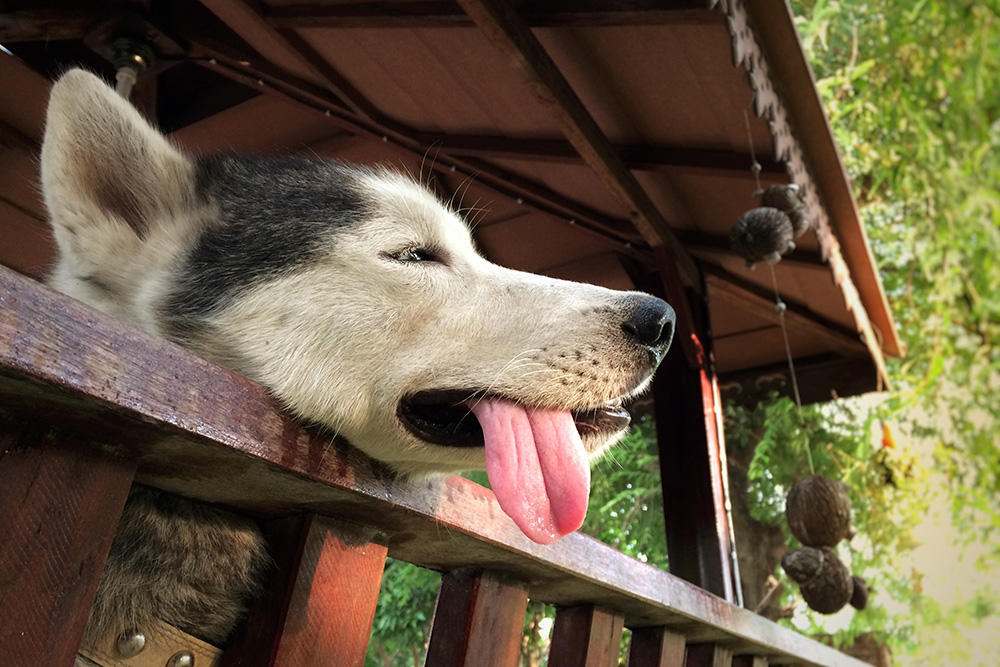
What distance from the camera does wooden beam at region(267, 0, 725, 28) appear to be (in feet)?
5.77

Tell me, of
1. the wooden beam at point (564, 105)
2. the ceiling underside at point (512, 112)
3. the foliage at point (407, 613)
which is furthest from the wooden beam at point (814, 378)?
the foliage at point (407, 613)

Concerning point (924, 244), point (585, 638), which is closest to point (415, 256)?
point (585, 638)

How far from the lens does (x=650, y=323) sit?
46.0 inches

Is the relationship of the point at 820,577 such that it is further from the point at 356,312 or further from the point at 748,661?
the point at 356,312

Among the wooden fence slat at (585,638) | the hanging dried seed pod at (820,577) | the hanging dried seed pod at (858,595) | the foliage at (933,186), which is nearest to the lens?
the wooden fence slat at (585,638)

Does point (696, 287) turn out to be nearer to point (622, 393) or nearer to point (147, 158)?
point (622, 393)

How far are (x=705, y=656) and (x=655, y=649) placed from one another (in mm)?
328

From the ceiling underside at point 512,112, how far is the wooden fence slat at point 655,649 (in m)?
1.14

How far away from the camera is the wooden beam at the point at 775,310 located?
3138 mm

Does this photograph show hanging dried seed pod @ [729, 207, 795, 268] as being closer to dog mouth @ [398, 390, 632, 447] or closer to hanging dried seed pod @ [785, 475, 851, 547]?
hanging dried seed pod @ [785, 475, 851, 547]

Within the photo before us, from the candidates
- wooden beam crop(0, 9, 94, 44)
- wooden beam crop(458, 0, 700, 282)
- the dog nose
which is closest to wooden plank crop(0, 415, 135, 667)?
the dog nose

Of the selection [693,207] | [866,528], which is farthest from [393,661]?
[693,207]

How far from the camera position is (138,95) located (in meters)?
2.48

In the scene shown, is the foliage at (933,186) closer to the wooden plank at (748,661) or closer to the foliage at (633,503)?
the foliage at (633,503)
